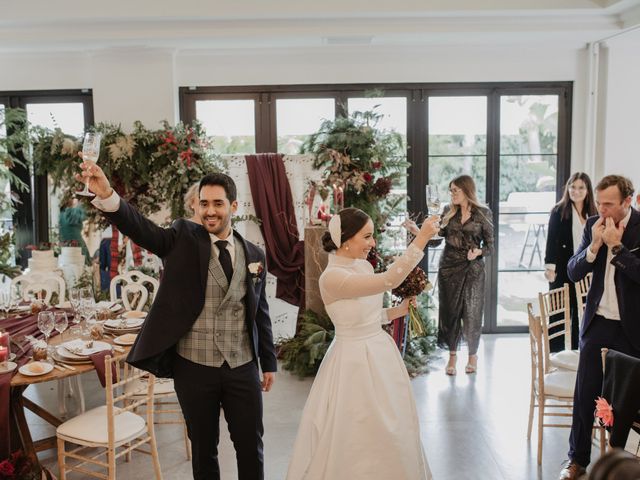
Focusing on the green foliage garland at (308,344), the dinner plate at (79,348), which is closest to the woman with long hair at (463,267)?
the green foliage garland at (308,344)

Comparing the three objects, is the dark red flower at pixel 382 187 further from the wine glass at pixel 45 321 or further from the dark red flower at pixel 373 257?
the wine glass at pixel 45 321

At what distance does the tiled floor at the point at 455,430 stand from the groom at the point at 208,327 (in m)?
1.21

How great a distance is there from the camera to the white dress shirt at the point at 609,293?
372cm

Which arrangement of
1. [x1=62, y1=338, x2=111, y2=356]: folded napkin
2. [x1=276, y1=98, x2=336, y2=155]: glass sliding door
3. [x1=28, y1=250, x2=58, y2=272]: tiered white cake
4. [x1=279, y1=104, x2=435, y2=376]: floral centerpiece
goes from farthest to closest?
[x1=276, y1=98, x2=336, y2=155]: glass sliding door → [x1=28, y1=250, x2=58, y2=272]: tiered white cake → [x1=279, y1=104, x2=435, y2=376]: floral centerpiece → [x1=62, y1=338, x2=111, y2=356]: folded napkin

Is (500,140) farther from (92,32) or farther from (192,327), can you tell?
(192,327)

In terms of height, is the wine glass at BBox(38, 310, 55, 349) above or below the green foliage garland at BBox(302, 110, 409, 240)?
below

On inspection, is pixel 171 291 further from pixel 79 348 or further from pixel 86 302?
pixel 86 302

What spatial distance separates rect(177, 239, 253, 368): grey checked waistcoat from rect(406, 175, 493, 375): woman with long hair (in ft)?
11.4

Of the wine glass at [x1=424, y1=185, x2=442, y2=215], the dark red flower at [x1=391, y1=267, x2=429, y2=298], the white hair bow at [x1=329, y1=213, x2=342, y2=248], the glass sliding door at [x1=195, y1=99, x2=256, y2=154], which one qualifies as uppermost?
the glass sliding door at [x1=195, y1=99, x2=256, y2=154]

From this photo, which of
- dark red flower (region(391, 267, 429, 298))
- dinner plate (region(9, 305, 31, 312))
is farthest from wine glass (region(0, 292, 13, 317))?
dark red flower (region(391, 267, 429, 298))

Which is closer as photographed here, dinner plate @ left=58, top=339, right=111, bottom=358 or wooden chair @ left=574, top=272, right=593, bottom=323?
dinner plate @ left=58, top=339, right=111, bottom=358

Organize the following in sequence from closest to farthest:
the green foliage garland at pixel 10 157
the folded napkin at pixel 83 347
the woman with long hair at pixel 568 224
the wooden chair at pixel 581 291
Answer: the folded napkin at pixel 83 347
the wooden chair at pixel 581 291
the woman with long hair at pixel 568 224
the green foliage garland at pixel 10 157

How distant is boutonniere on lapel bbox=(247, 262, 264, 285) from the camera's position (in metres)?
3.12

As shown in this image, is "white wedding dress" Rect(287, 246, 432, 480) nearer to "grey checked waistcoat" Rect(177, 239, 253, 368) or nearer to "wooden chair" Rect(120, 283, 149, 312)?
"grey checked waistcoat" Rect(177, 239, 253, 368)
